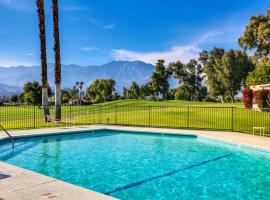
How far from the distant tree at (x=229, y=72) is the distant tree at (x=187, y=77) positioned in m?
13.0

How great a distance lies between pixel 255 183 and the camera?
262 inches

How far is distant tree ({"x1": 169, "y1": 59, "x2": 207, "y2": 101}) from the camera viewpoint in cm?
7100

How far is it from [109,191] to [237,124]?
1266cm

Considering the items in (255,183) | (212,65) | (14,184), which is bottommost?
(255,183)

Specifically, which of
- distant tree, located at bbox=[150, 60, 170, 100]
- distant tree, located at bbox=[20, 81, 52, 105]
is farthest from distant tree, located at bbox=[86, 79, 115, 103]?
distant tree, located at bbox=[20, 81, 52, 105]

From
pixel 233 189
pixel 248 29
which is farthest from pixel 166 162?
pixel 248 29

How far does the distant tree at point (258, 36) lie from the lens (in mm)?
29188

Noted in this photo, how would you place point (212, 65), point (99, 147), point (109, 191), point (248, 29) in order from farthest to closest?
point (212, 65) → point (248, 29) → point (99, 147) → point (109, 191)

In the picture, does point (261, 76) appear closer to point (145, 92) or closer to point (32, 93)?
point (32, 93)

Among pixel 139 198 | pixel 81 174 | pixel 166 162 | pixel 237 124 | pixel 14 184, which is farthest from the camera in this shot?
pixel 237 124

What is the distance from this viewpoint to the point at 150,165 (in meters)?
8.32

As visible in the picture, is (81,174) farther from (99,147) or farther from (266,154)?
(266,154)

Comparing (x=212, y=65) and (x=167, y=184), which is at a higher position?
(x=212, y=65)

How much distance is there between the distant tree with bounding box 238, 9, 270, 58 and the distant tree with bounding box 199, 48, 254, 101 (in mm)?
16470
